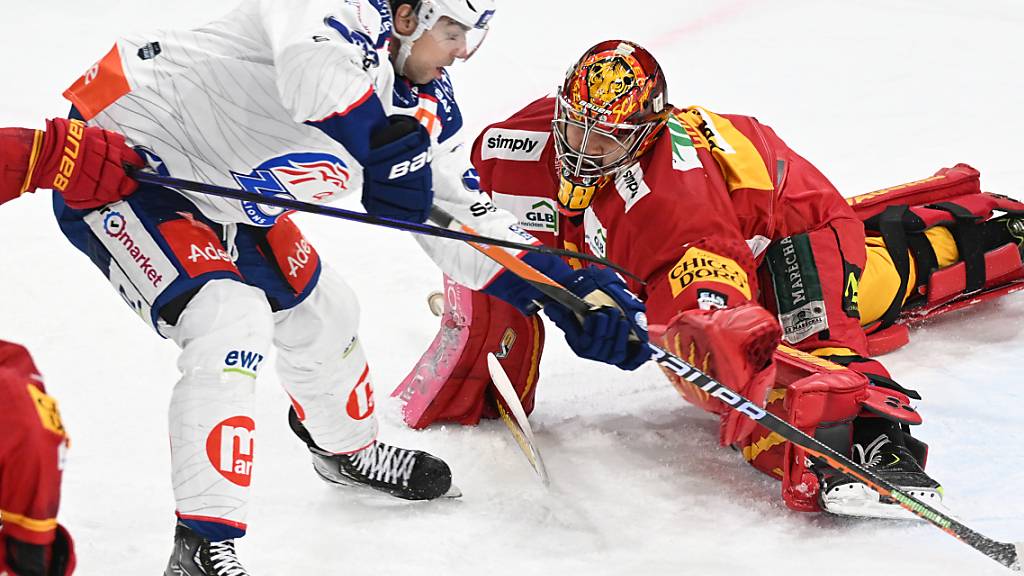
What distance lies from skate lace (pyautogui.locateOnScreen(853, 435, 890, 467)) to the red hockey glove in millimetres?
315

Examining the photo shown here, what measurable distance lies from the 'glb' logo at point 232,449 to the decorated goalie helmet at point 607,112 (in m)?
1.22

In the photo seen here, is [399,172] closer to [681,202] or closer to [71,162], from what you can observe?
[71,162]

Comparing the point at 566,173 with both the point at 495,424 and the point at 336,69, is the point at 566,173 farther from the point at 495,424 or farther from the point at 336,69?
the point at 336,69

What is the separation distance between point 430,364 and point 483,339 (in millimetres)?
169

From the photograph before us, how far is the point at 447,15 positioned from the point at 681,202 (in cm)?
91

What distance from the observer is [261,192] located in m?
2.26

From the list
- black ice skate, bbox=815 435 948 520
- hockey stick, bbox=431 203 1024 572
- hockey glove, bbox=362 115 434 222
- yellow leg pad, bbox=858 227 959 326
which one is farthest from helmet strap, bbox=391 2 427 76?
yellow leg pad, bbox=858 227 959 326

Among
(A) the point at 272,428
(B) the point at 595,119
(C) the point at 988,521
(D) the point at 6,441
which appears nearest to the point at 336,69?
(D) the point at 6,441

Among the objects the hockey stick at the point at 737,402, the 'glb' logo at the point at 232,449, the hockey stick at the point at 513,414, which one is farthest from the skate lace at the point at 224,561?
the hockey stick at the point at 513,414

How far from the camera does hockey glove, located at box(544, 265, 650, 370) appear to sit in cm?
237

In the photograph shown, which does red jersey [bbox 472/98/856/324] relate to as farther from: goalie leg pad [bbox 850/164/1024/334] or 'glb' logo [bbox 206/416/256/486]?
'glb' logo [bbox 206/416/256/486]

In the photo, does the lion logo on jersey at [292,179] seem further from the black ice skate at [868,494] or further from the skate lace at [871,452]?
the skate lace at [871,452]

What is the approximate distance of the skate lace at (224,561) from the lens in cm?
203

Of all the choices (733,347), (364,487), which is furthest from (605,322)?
(364,487)
